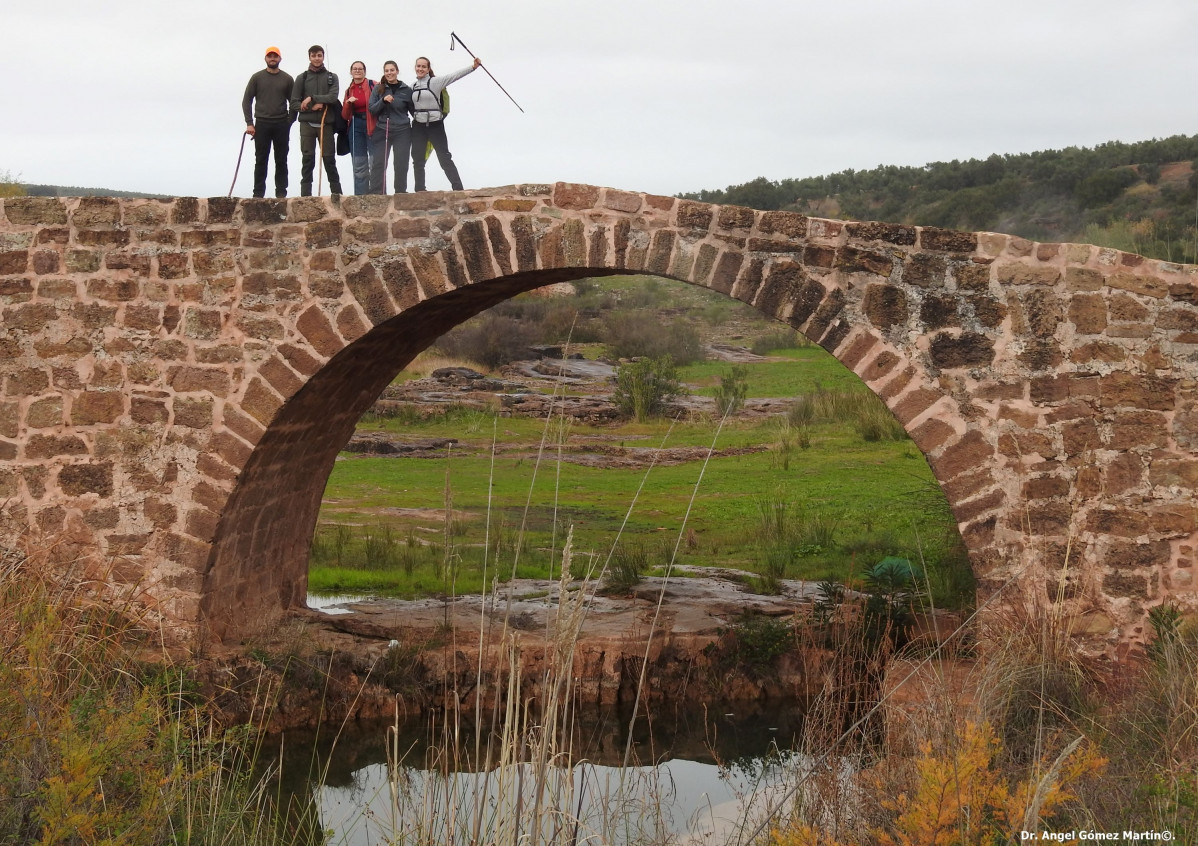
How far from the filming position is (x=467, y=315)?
8.45m

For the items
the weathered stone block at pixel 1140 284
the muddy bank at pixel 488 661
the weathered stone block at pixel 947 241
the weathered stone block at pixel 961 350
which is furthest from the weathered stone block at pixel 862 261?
the muddy bank at pixel 488 661

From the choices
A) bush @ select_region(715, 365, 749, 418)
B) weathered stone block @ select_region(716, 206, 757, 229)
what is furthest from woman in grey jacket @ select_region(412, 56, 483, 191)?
bush @ select_region(715, 365, 749, 418)

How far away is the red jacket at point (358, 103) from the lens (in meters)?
8.59

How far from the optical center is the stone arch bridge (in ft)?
21.0

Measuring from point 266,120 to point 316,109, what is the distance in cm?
38

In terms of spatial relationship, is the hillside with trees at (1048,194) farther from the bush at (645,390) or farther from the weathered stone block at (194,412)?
the weathered stone block at (194,412)

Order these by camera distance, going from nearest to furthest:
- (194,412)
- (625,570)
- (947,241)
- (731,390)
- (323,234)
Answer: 1. (947,241)
2. (323,234)
3. (194,412)
4. (625,570)
5. (731,390)

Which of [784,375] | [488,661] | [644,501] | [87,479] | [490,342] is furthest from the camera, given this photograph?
[490,342]

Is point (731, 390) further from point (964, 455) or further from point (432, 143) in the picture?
point (964, 455)

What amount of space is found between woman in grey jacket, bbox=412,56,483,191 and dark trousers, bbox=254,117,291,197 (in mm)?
877

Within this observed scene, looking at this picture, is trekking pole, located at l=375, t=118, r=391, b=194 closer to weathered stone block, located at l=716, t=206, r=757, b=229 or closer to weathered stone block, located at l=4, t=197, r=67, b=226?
weathered stone block, located at l=4, t=197, r=67, b=226

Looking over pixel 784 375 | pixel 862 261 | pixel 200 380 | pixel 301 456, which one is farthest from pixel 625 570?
pixel 784 375

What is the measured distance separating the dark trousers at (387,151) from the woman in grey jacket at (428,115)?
70 mm

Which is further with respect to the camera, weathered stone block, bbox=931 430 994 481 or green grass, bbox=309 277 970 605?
green grass, bbox=309 277 970 605
